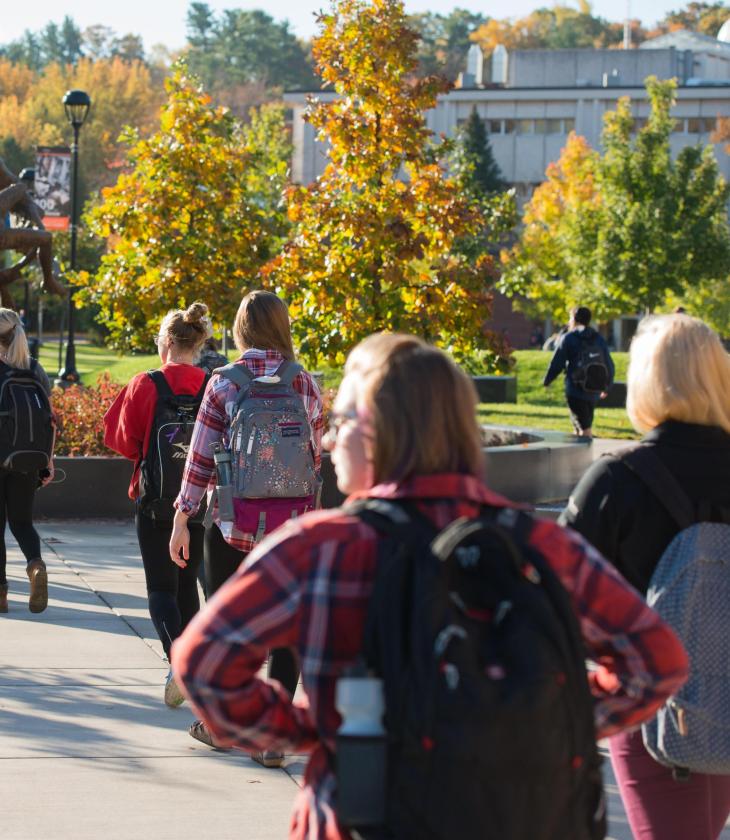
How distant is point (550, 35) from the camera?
135 metres

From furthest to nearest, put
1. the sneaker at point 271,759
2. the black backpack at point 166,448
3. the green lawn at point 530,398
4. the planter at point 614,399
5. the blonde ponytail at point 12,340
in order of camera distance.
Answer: the planter at point 614,399 < the green lawn at point 530,398 < the blonde ponytail at point 12,340 < the black backpack at point 166,448 < the sneaker at point 271,759

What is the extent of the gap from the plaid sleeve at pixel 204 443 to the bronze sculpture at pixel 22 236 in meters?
10.7

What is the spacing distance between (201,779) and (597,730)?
325 cm

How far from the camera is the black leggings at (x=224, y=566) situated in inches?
209

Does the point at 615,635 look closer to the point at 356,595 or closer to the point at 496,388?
the point at 356,595

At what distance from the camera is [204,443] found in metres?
5.29

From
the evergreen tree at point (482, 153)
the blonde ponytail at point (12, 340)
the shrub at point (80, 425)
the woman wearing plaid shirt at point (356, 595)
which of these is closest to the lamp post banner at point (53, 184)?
the shrub at point (80, 425)

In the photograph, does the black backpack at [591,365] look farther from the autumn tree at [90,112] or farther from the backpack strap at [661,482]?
the autumn tree at [90,112]

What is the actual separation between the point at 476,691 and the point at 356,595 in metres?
0.27

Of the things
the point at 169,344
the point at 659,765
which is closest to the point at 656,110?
the point at 169,344

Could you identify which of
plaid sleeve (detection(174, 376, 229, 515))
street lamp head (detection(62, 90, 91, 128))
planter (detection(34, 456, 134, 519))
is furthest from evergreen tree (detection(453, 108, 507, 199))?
plaid sleeve (detection(174, 376, 229, 515))

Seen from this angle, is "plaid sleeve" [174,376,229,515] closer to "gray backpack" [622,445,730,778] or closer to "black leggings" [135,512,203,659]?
"black leggings" [135,512,203,659]

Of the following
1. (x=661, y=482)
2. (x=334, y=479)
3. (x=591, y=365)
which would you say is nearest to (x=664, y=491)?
(x=661, y=482)

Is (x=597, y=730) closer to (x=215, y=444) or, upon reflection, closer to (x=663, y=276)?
(x=215, y=444)
